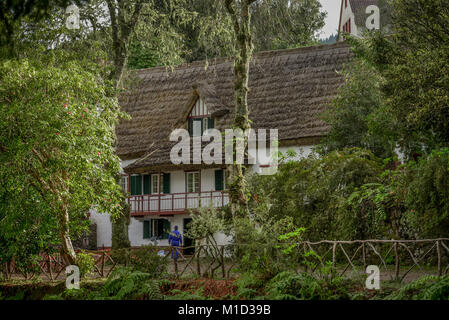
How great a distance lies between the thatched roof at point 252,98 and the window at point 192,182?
1.46 meters

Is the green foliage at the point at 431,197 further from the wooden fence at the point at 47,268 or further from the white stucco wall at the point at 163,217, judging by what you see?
the white stucco wall at the point at 163,217

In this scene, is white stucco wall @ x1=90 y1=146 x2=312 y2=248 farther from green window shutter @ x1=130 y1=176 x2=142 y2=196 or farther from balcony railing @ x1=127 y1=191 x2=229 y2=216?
green window shutter @ x1=130 y1=176 x2=142 y2=196

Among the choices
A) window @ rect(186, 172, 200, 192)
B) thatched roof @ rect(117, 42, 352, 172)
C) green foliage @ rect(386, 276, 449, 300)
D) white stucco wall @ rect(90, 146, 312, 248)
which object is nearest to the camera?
green foliage @ rect(386, 276, 449, 300)

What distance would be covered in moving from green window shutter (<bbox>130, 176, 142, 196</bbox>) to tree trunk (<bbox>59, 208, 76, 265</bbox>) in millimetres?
16384

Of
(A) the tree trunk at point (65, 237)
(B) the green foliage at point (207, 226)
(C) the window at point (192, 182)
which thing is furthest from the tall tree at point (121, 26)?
(C) the window at point (192, 182)

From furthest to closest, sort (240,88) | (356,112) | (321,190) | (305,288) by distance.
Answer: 1. (356,112)
2. (321,190)
3. (240,88)
4. (305,288)

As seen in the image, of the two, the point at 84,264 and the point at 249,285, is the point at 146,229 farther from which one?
the point at 249,285

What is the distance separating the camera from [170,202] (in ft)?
109

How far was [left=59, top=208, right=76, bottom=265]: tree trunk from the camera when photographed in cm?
1770

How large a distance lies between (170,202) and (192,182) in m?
1.35

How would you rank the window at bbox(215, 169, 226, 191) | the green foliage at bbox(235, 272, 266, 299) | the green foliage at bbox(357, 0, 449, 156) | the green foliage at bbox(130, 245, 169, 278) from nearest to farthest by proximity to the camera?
the green foliage at bbox(235, 272, 266, 299), the green foliage at bbox(130, 245, 169, 278), the green foliage at bbox(357, 0, 449, 156), the window at bbox(215, 169, 226, 191)

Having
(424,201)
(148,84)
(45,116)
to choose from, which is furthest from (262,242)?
(148,84)

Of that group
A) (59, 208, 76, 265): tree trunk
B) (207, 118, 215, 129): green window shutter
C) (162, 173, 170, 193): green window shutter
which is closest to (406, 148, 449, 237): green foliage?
(59, 208, 76, 265): tree trunk

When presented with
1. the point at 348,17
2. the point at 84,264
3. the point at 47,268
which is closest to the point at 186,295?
the point at 84,264
